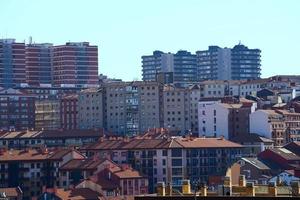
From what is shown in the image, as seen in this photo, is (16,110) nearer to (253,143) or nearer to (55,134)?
(55,134)

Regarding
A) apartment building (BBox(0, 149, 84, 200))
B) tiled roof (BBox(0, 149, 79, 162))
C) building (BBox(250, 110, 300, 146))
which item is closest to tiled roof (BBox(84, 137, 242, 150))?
tiled roof (BBox(0, 149, 79, 162))

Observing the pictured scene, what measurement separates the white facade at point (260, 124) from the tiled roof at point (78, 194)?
3767 centimetres

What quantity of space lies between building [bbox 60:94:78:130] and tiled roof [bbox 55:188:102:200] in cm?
7848

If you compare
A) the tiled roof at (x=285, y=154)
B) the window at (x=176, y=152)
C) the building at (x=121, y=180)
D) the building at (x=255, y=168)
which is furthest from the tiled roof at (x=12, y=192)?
the tiled roof at (x=285, y=154)

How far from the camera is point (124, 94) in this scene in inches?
6526

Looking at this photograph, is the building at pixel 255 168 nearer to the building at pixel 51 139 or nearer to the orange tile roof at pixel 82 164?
the orange tile roof at pixel 82 164

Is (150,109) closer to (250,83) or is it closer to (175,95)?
(175,95)

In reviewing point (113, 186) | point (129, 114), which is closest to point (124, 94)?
point (129, 114)

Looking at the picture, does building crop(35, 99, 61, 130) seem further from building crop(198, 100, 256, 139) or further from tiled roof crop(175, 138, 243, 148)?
tiled roof crop(175, 138, 243, 148)

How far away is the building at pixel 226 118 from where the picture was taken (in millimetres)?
140250

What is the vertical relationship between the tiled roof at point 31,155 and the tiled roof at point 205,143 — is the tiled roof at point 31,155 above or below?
below

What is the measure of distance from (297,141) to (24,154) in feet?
110

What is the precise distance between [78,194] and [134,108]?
6514 cm

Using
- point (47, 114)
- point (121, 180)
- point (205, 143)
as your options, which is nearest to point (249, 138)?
point (205, 143)
